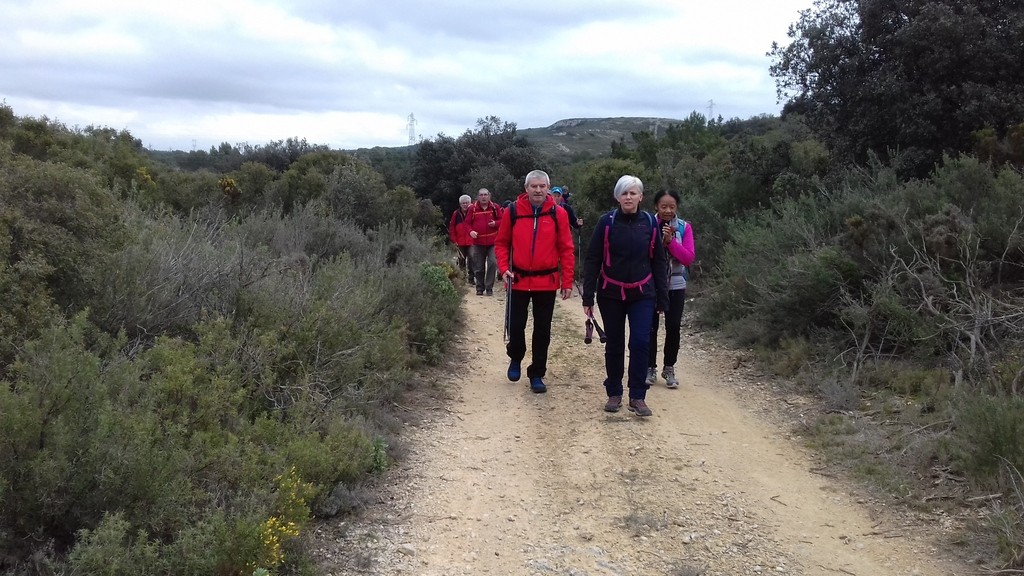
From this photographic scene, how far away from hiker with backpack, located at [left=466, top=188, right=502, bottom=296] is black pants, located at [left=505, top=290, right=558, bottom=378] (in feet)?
16.9

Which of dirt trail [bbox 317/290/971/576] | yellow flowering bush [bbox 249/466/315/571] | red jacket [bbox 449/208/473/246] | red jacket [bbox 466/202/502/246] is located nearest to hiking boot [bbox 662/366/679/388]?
dirt trail [bbox 317/290/971/576]

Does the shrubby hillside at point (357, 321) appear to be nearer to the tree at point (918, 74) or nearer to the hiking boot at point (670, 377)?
the tree at point (918, 74)

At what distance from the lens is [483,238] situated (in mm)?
12297

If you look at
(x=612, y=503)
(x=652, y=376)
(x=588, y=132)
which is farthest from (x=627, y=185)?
(x=588, y=132)

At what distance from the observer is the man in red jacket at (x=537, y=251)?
634 cm

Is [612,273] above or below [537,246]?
below

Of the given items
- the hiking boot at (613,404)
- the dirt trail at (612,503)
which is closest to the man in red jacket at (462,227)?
the dirt trail at (612,503)

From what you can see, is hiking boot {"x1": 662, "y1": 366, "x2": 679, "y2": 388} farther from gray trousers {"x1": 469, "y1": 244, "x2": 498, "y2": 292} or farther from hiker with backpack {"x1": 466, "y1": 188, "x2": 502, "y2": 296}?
gray trousers {"x1": 469, "y1": 244, "x2": 498, "y2": 292}

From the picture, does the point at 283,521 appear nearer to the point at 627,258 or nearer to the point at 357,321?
the point at 357,321

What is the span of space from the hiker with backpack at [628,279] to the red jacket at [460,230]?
22.5 ft

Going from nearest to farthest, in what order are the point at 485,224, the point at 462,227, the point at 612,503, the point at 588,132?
the point at 612,503
the point at 485,224
the point at 462,227
the point at 588,132

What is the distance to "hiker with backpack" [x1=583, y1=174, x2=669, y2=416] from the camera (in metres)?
5.85

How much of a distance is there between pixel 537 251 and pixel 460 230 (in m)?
6.62

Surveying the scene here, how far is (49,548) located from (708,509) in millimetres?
3420
